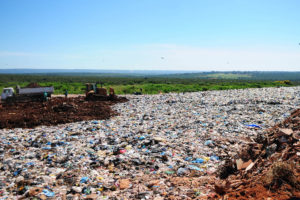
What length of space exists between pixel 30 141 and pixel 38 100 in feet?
34.0

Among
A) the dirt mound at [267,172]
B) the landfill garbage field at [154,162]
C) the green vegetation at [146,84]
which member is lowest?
the landfill garbage field at [154,162]

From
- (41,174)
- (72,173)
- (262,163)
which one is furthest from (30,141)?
(262,163)

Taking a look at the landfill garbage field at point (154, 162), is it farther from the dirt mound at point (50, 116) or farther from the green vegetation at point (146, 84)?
the green vegetation at point (146, 84)

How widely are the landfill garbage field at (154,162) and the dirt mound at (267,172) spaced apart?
0.01 m

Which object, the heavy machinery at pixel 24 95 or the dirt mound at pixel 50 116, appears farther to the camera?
the heavy machinery at pixel 24 95

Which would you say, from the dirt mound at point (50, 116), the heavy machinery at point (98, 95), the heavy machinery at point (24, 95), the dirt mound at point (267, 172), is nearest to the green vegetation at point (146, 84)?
the heavy machinery at point (98, 95)

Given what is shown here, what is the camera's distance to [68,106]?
12289mm

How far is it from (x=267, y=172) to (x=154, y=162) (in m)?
2.64

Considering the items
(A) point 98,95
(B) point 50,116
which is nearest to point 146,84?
(A) point 98,95

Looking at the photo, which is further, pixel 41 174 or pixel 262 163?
pixel 41 174

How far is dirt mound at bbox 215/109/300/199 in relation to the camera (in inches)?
125

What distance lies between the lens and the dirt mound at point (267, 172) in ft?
10.4

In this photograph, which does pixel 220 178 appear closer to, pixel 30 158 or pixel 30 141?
pixel 30 158

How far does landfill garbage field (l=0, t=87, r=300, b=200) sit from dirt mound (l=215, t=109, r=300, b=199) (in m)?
0.01
